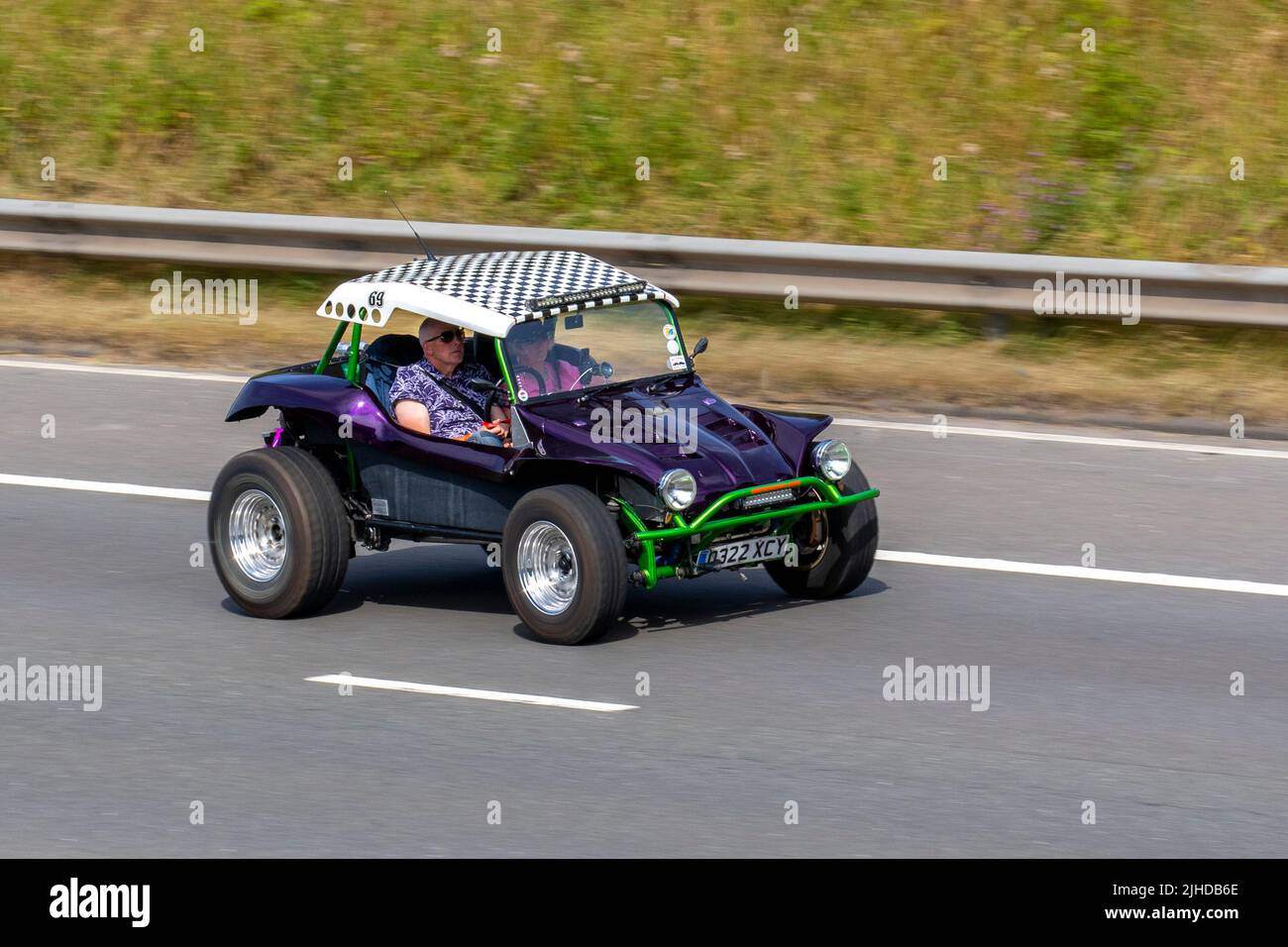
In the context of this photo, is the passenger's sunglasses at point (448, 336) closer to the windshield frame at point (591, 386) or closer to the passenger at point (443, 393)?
the passenger at point (443, 393)

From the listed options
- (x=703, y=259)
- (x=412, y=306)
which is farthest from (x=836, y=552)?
(x=703, y=259)

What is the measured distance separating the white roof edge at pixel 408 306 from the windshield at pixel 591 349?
124 mm

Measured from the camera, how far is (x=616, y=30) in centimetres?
1888

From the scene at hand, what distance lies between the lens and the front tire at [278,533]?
28.9ft

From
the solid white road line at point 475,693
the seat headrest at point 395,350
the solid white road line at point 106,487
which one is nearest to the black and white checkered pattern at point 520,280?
the seat headrest at point 395,350

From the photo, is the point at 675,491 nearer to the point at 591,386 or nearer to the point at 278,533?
the point at 591,386

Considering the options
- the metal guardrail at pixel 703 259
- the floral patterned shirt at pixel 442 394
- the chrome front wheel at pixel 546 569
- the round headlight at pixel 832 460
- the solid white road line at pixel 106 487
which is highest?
the metal guardrail at pixel 703 259

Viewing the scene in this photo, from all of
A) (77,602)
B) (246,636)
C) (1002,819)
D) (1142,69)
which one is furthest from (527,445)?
(1142,69)

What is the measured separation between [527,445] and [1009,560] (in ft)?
9.23

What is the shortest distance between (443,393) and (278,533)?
103cm

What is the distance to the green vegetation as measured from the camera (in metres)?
16.2

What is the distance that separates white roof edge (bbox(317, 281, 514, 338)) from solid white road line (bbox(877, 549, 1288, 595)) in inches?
102

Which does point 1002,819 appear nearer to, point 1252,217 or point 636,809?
point 636,809

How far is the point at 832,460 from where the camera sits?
882cm
